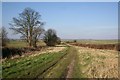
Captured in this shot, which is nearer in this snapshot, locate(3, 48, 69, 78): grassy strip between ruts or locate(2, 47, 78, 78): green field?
locate(3, 48, 69, 78): grassy strip between ruts

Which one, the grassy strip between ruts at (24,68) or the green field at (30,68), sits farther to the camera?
the green field at (30,68)

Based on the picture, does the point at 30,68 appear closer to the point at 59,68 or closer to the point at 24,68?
the point at 24,68

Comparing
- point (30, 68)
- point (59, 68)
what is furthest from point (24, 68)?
point (59, 68)

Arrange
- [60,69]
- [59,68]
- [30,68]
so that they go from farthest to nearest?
[59,68] < [30,68] < [60,69]

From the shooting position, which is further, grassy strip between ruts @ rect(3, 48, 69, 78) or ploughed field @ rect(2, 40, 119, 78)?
ploughed field @ rect(2, 40, 119, 78)

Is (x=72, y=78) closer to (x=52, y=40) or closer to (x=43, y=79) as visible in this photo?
(x=43, y=79)

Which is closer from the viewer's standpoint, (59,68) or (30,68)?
(30,68)

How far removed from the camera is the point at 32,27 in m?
51.9

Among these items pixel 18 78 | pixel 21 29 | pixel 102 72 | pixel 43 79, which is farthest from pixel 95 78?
pixel 21 29

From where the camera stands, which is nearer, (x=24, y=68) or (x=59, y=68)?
(x=24, y=68)

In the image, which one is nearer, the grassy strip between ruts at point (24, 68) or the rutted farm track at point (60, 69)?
the grassy strip between ruts at point (24, 68)

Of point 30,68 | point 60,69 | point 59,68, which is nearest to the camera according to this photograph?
point 60,69

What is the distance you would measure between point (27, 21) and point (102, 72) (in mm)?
38485

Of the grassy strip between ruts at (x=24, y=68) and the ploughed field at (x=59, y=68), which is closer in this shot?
the grassy strip between ruts at (x=24, y=68)
